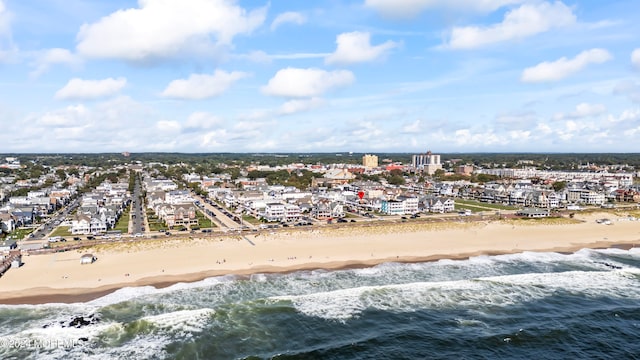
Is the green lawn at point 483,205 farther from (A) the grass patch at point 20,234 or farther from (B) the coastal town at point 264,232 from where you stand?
(A) the grass patch at point 20,234

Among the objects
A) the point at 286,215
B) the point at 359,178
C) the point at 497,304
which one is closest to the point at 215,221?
the point at 286,215

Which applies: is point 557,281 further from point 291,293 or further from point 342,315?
point 291,293

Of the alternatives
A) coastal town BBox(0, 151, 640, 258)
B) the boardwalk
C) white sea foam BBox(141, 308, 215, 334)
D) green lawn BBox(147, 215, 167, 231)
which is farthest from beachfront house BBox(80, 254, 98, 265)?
green lawn BBox(147, 215, 167, 231)

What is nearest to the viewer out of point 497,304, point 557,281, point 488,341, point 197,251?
point 488,341

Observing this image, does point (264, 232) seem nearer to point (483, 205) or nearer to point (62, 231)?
point (62, 231)

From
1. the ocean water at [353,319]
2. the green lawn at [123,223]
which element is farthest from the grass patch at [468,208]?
the green lawn at [123,223]

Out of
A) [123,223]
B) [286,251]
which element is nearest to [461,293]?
[286,251]
